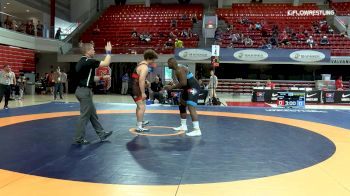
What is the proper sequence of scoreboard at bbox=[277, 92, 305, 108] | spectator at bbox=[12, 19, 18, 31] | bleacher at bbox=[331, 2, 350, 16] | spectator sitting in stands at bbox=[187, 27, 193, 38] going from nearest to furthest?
scoreboard at bbox=[277, 92, 305, 108]
spectator at bbox=[12, 19, 18, 31]
spectator sitting in stands at bbox=[187, 27, 193, 38]
bleacher at bbox=[331, 2, 350, 16]

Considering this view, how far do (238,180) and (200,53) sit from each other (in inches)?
640

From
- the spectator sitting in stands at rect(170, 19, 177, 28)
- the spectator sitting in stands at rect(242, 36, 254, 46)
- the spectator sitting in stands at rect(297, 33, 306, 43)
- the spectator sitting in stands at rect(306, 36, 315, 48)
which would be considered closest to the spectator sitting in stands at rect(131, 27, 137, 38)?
the spectator sitting in stands at rect(170, 19, 177, 28)

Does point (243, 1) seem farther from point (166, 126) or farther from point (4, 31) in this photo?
point (166, 126)

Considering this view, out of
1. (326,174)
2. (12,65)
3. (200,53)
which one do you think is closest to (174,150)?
(326,174)

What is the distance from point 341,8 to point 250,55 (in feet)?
40.2

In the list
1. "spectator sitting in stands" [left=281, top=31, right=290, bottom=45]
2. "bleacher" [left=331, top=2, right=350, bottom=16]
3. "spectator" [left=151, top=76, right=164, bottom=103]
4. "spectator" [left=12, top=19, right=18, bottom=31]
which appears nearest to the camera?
"spectator" [left=151, top=76, right=164, bottom=103]

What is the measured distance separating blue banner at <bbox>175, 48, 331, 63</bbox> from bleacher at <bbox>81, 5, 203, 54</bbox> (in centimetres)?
193

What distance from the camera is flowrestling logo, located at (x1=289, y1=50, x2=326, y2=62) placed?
62.7 ft

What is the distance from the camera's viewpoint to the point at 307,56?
63.0ft

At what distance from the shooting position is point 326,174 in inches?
155

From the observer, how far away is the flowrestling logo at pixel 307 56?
19109mm

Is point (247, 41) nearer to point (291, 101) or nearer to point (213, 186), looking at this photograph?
point (291, 101)

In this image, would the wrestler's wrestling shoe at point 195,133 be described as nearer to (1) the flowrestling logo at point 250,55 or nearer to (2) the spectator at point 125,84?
A: (1) the flowrestling logo at point 250,55

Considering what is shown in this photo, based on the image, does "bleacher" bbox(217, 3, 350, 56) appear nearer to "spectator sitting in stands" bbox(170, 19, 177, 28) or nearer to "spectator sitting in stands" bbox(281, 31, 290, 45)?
"spectator sitting in stands" bbox(281, 31, 290, 45)
